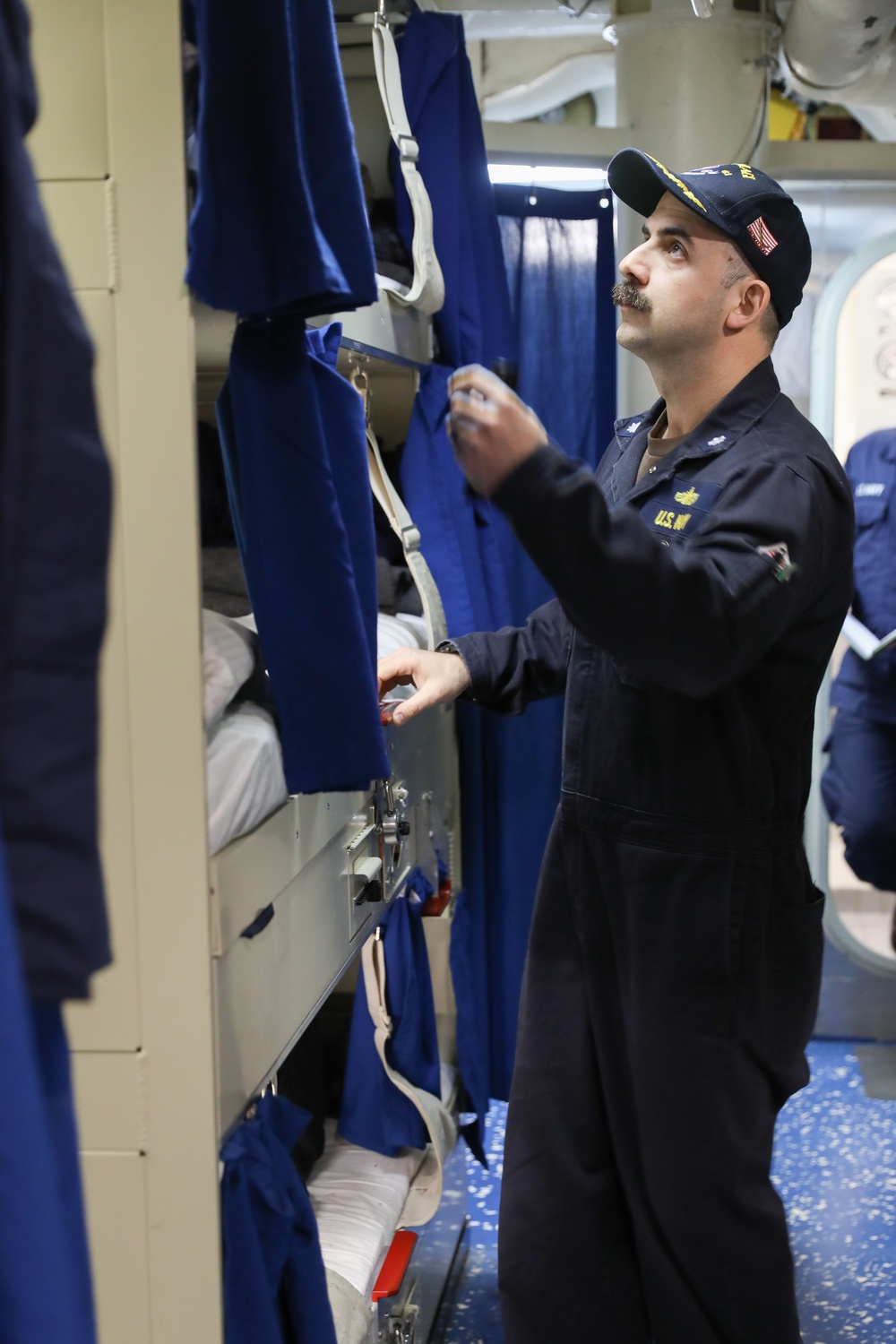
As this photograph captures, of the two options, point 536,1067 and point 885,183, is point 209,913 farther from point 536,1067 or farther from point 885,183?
point 885,183

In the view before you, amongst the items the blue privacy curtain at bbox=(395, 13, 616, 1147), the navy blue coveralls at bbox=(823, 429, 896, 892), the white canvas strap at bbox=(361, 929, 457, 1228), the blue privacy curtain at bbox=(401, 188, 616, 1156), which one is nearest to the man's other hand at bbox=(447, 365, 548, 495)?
the white canvas strap at bbox=(361, 929, 457, 1228)

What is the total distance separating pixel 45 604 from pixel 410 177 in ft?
6.21

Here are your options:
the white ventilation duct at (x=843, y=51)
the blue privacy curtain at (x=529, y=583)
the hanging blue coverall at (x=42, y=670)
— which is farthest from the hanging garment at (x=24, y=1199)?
the white ventilation duct at (x=843, y=51)

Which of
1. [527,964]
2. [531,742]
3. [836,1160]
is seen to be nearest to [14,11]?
[527,964]

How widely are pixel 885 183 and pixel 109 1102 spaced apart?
3208mm

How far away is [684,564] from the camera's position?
156 cm

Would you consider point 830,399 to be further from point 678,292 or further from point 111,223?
point 111,223

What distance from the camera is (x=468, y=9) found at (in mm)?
2982

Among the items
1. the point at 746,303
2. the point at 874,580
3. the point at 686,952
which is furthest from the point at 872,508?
the point at 686,952

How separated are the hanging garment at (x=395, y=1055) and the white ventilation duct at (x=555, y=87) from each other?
2.67 metres

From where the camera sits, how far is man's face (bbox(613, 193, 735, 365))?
1.96m

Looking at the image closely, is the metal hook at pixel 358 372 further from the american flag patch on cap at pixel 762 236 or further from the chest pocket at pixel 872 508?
the chest pocket at pixel 872 508

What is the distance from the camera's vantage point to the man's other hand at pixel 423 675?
2020mm

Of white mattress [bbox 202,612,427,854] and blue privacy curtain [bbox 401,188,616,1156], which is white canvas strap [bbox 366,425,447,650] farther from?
white mattress [bbox 202,612,427,854]
